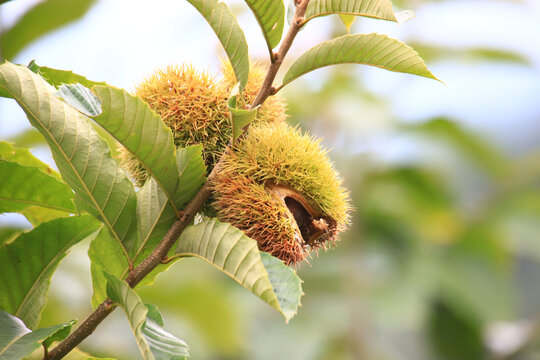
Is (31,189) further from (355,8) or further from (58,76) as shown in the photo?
(355,8)

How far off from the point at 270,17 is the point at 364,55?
0.13 m

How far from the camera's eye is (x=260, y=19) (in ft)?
2.28

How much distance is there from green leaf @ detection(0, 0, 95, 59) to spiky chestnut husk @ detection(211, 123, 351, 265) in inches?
39.4

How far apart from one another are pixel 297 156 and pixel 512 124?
4.49 m

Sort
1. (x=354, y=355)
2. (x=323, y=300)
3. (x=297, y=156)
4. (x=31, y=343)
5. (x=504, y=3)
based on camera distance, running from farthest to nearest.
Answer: (x=323, y=300)
(x=504, y=3)
(x=354, y=355)
(x=297, y=156)
(x=31, y=343)

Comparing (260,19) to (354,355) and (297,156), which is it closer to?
(297,156)

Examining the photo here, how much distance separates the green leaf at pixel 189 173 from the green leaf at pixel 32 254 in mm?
153

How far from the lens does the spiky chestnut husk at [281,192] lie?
0.72 meters

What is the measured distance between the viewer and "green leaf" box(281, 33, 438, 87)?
2.27ft

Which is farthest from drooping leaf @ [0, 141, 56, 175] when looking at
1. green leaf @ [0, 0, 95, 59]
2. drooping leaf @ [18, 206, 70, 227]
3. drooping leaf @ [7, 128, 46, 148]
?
drooping leaf @ [7, 128, 46, 148]

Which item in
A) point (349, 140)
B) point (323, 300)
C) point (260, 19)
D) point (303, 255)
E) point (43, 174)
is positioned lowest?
point (323, 300)

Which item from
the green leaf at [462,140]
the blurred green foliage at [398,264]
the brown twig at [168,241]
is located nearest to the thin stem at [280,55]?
the brown twig at [168,241]

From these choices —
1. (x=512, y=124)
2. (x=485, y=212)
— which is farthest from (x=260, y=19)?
(x=512, y=124)

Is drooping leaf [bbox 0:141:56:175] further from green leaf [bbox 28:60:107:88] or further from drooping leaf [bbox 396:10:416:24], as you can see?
drooping leaf [bbox 396:10:416:24]
